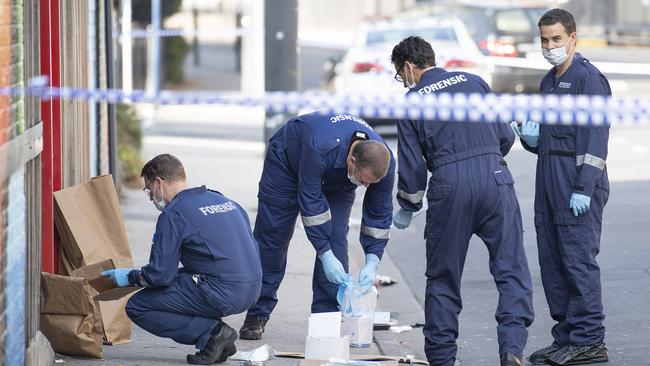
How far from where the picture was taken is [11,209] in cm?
505

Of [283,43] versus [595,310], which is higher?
[283,43]

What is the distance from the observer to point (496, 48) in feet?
64.6

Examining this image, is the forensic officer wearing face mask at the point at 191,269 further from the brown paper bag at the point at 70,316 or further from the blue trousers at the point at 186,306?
the brown paper bag at the point at 70,316

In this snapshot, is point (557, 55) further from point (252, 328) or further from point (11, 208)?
point (11, 208)

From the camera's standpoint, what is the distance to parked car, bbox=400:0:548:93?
64.9 feet

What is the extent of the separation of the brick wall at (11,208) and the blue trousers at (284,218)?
1668 mm

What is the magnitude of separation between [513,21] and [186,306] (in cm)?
1715

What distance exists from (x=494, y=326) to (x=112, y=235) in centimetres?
233

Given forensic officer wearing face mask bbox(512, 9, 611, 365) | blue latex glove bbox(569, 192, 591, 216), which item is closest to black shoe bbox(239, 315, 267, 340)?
forensic officer wearing face mask bbox(512, 9, 611, 365)

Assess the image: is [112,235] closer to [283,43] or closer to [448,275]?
[448,275]

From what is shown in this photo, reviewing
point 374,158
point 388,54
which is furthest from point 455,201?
point 388,54

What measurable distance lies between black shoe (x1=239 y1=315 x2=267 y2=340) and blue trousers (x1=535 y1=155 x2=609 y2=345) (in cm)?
167

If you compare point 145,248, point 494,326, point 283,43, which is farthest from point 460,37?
point 494,326

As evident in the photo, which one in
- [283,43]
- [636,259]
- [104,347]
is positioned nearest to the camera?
[104,347]
